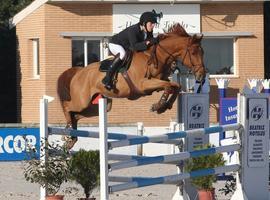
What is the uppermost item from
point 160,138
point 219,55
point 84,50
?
point 84,50

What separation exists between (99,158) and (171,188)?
5415 mm

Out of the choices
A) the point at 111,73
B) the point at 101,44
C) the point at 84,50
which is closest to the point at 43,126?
the point at 111,73

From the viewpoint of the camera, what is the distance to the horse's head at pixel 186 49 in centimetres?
1372

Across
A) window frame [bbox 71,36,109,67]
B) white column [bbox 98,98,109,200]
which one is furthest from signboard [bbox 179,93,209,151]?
window frame [bbox 71,36,109,67]

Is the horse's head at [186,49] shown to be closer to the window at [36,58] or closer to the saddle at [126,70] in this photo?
the saddle at [126,70]

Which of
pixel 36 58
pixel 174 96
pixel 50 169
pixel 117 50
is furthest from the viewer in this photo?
pixel 36 58

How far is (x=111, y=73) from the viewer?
14266mm

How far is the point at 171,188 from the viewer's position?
16391mm

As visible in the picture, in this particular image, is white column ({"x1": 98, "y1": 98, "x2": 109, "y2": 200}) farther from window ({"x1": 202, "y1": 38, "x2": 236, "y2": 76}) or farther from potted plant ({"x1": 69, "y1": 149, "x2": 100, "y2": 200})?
window ({"x1": 202, "y1": 38, "x2": 236, "y2": 76})

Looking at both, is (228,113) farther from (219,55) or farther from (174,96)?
(219,55)

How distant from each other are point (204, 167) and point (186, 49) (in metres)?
2.25

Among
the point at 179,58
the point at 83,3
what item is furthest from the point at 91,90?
the point at 83,3

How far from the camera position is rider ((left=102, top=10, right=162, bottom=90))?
1402 cm

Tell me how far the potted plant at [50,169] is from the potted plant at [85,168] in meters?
0.09
